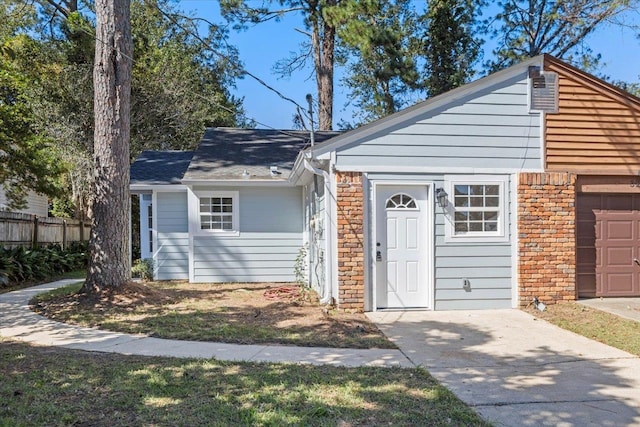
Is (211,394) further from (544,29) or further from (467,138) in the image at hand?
(544,29)

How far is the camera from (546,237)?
8.02m

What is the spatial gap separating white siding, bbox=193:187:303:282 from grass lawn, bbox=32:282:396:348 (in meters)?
1.52

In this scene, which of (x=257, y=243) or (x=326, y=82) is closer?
(x=257, y=243)

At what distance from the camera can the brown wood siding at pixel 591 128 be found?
320 inches

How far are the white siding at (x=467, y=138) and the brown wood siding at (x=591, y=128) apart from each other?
47 cm

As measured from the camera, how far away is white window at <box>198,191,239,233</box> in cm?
1119

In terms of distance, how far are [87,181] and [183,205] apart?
975 cm

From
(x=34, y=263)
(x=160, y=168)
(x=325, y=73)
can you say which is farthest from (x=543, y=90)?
(x=34, y=263)

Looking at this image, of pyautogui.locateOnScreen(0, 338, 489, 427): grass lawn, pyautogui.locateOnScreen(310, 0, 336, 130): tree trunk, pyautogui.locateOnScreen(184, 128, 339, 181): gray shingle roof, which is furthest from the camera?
pyautogui.locateOnScreen(310, 0, 336, 130): tree trunk

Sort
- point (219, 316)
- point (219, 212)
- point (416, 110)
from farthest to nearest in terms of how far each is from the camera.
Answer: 1. point (219, 212)
2. point (416, 110)
3. point (219, 316)

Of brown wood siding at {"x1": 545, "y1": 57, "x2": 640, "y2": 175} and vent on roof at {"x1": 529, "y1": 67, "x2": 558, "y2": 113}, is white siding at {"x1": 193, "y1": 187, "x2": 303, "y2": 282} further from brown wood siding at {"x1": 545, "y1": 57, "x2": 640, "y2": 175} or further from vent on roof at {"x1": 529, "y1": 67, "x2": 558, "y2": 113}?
brown wood siding at {"x1": 545, "y1": 57, "x2": 640, "y2": 175}

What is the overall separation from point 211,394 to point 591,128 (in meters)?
7.81

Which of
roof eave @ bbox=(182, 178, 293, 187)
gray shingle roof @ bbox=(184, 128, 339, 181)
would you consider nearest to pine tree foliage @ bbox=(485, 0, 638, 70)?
gray shingle roof @ bbox=(184, 128, 339, 181)

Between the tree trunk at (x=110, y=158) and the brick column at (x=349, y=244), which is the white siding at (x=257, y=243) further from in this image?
the brick column at (x=349, y=244)
